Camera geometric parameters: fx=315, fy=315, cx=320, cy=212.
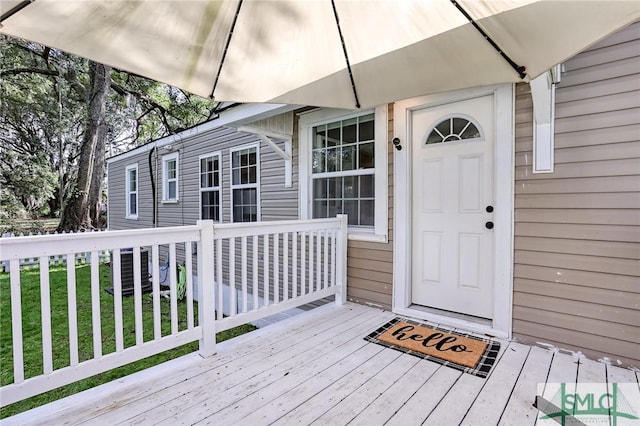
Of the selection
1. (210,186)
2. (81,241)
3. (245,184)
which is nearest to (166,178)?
(210,186)

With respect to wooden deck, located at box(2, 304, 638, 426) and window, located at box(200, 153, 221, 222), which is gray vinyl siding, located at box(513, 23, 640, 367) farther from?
window, located at box(200, 153, 221, 222)

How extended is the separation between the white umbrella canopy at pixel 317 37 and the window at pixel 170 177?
5950 mm

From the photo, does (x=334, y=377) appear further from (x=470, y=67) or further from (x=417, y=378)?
(x=470, y=67)

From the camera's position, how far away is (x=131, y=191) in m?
9.81

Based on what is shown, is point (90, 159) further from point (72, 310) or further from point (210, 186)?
point (72, 310)

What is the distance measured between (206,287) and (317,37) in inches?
75.0

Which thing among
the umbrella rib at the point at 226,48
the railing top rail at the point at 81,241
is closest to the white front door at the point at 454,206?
the umbrella rib at the point at 226,48

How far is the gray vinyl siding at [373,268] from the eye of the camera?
337 cm

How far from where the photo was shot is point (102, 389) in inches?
74.8

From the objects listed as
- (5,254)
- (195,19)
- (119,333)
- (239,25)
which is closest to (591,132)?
(239,25)

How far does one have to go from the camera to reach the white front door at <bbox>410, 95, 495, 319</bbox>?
286cm

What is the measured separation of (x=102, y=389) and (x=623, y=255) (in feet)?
11.6

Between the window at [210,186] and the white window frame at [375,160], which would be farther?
the window at [210,186]

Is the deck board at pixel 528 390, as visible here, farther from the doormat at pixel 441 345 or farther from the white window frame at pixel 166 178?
the white window frame at pixel 166 178
